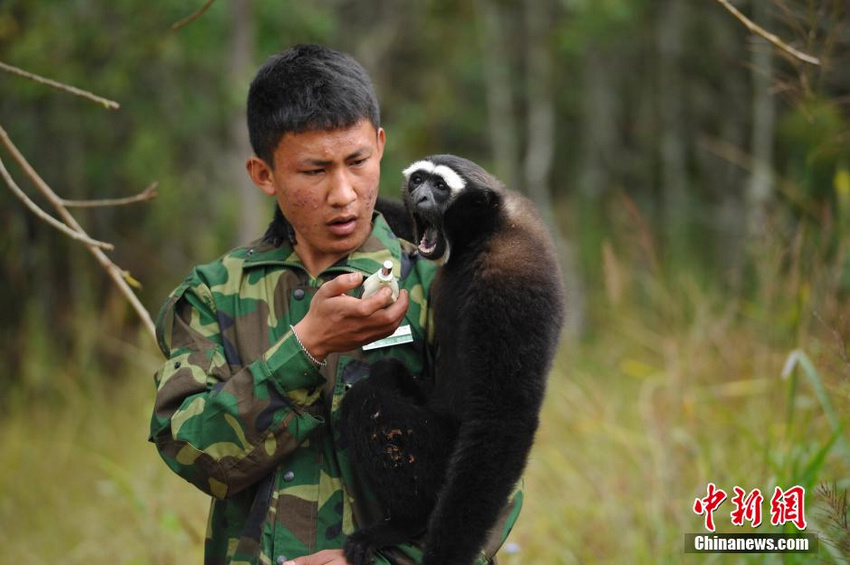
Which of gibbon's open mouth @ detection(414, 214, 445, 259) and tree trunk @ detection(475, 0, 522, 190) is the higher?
tree trunk @ detection(475, 0, 522, 190)

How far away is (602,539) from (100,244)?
A: 290 cm

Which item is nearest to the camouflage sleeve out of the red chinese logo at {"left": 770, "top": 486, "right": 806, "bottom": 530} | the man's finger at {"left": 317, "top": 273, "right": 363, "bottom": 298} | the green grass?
the man's finger at {"left": 317, "top": 273, "right": 363, "bottom": 298}

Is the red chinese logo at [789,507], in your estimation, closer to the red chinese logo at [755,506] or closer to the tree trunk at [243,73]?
the red chinese logo at [755,506]

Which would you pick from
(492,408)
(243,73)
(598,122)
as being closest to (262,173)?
(492,408)

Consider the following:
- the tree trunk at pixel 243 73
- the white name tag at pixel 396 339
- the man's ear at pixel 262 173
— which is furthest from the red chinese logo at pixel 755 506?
the tree trunk at pixel 243 73

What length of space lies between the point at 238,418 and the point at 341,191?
2.28ft

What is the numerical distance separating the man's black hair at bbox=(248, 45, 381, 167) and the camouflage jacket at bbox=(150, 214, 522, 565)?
0.36 meters

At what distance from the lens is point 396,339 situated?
250 cm

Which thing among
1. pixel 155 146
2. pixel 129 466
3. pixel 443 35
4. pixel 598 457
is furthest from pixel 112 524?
pixel 443 35

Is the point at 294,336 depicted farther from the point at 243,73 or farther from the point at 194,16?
the point at 243,73

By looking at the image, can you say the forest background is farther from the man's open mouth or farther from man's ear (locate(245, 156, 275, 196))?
man's ear (locate(245, 156, 275, 196))

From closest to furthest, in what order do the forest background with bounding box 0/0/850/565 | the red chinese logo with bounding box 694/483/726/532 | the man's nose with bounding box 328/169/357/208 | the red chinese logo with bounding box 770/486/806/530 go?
the man's nose with bounding box 328/169/357/208, the red chinese logo with bounding box 770/486/806/530, the red chinese logo with bounding box 694/483/726/532, the forest background with bounding box 0/0/850/565

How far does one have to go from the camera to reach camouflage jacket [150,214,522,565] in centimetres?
220

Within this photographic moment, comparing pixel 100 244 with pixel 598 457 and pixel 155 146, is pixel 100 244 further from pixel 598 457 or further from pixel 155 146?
pixel 155 146
